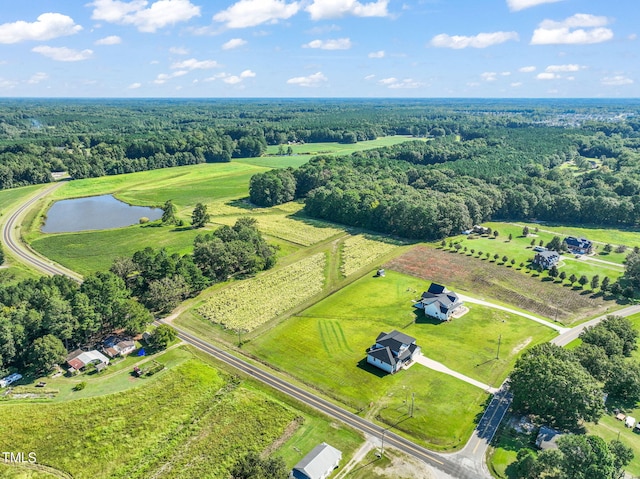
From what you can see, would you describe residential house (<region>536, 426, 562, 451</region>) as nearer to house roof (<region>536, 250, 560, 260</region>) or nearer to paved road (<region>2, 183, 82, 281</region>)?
house roof (<region>536, 250, 560, 260</region>)

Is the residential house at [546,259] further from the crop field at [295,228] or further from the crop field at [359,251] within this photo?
the crop field at [295,228]

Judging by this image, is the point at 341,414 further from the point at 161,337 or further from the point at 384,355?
the point at 161,337

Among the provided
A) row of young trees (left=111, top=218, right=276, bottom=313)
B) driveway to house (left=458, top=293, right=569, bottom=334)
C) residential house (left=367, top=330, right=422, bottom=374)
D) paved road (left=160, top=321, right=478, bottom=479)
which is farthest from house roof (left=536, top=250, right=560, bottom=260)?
paved road (left=160, top=321, right=478, bottom=479)

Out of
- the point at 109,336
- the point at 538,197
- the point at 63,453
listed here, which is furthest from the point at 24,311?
the point at 538,197

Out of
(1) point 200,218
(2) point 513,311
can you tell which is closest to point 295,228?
(1) point 200,218

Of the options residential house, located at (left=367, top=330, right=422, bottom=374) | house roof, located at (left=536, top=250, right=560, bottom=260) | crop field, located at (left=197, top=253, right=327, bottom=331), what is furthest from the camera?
house roof, located at (left=536, top=250, right=560, bottom=260)

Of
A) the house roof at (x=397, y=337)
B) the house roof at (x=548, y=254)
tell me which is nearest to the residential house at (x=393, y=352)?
the house roof at (x=397, y=337)
